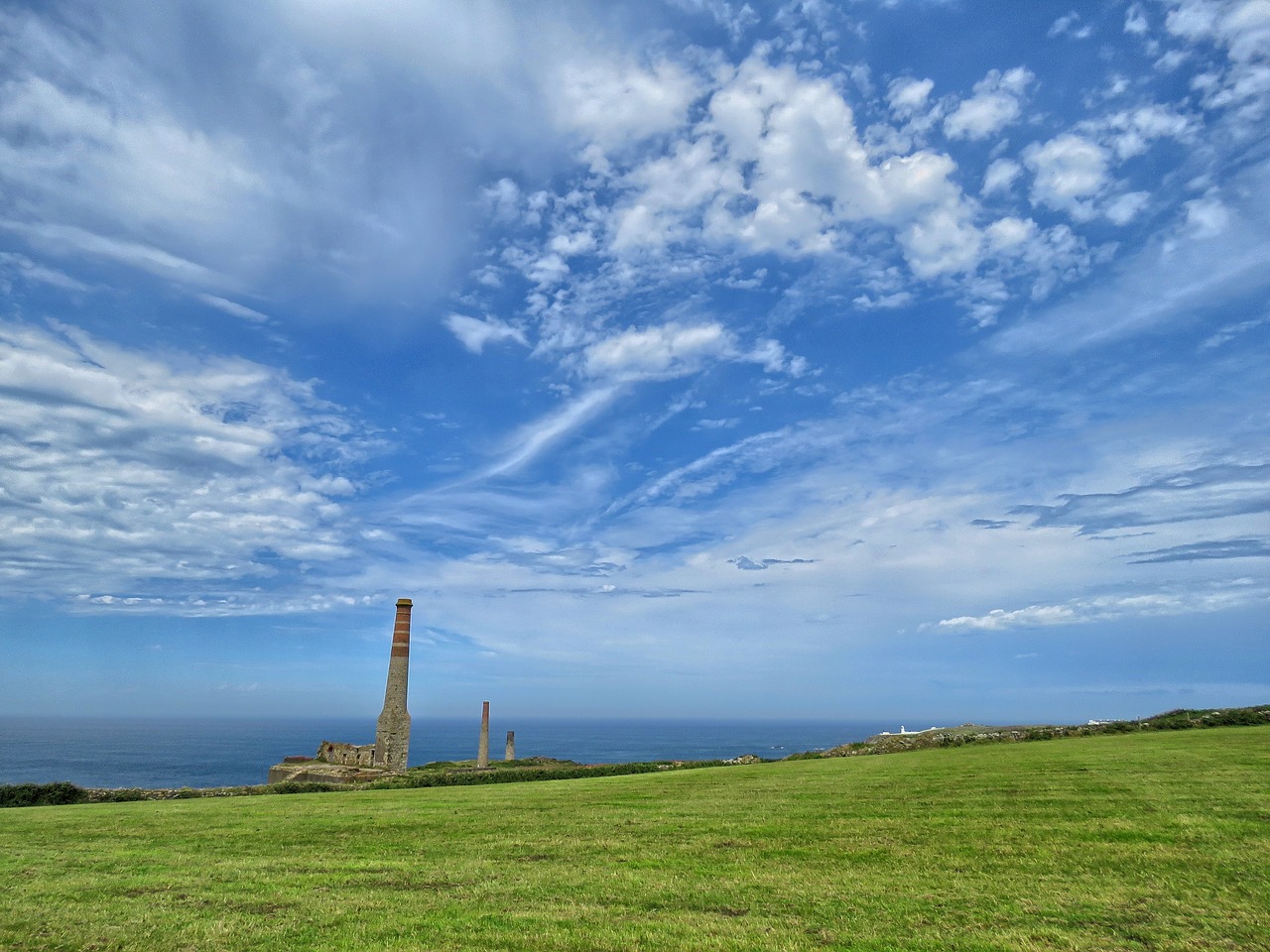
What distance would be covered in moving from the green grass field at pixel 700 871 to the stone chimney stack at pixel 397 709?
2523 cm

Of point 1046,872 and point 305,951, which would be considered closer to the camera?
point 305,951

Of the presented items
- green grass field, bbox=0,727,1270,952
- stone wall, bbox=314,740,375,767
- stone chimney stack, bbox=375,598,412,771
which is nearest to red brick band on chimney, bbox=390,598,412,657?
stone chimney stack, bbox=375,598,412,771

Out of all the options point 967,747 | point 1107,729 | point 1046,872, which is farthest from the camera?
point 1107,729

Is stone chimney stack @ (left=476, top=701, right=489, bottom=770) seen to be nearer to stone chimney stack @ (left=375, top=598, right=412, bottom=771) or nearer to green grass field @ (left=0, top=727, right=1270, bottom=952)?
stone chimney stack @ (left=375, top=598, right=412, bottom=771)

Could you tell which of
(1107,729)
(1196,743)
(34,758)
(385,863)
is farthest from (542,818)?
(34,758)

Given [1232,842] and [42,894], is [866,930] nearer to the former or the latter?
[1232,842]

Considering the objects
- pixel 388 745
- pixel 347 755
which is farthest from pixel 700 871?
pixel 347 755

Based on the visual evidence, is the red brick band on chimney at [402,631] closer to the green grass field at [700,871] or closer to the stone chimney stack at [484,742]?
the stone chimney stack at [484,742]

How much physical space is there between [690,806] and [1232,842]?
9.48 m

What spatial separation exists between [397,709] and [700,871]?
37.1 meters

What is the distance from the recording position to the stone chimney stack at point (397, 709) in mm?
41562

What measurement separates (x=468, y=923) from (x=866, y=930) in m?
3.94

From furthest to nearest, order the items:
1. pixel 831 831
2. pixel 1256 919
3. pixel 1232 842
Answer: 1. pixel 831 831
2. pixel 1232 842
3. pixel 1256 919

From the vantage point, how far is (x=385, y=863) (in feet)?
34.7
